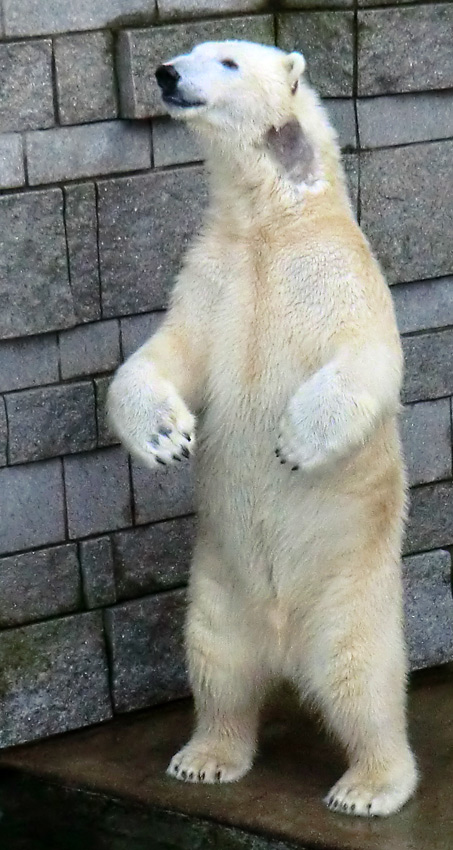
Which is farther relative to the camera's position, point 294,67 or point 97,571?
point 97,571

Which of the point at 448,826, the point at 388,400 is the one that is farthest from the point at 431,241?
the point at 448,826

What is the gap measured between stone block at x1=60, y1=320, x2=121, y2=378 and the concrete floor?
1.09m

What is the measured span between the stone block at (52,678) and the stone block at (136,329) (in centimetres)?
80

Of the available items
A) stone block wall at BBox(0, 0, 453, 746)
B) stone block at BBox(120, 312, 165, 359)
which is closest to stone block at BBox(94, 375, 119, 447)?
stone block wall at BBox(0, 0, 453, 746)

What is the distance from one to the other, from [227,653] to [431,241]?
1.47 metres

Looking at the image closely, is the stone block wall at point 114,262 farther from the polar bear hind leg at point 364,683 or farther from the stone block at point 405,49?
the polar bear hind leg at point 364,683

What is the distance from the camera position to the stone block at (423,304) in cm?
474

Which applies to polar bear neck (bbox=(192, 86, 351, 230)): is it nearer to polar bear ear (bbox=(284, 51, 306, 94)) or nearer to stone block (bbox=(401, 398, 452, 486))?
polar bear ear (bbox=(284, 51, 306, 94))

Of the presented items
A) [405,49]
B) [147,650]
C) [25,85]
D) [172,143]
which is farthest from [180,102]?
[147,650]

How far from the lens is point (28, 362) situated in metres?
4.27

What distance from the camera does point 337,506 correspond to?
387 centimetres

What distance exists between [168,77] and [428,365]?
1548 mm

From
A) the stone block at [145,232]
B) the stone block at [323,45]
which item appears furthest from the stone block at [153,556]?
the stone block at [323,45]

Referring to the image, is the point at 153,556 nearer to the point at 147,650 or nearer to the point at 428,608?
the point at 147,650
